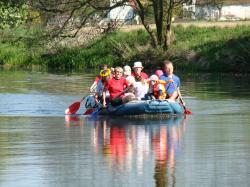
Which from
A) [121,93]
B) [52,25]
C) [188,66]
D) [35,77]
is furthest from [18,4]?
[121,93]

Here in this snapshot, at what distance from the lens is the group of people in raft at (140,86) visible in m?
23.6

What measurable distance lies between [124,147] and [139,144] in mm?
565

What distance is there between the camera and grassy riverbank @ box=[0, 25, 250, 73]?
50.4m

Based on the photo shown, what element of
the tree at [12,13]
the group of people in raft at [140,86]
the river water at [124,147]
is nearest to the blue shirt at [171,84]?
the group of people in raft at [140,86]

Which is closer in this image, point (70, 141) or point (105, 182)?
point (105, 182)

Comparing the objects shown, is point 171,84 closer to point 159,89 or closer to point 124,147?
point 159,89

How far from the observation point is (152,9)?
180ft

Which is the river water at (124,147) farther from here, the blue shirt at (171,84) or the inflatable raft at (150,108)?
the blue shirt at (171,84)

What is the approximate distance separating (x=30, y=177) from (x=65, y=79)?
31667 millimetres

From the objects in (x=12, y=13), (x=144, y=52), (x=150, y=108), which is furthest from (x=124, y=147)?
(x=12, y=13)

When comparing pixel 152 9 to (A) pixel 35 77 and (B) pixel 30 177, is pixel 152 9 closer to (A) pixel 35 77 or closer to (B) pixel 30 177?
(A) pixel 35 77

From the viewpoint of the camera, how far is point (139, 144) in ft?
57.3

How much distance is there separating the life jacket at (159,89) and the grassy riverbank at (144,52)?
2482 centimetres

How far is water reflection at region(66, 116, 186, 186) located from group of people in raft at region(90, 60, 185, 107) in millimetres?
740
